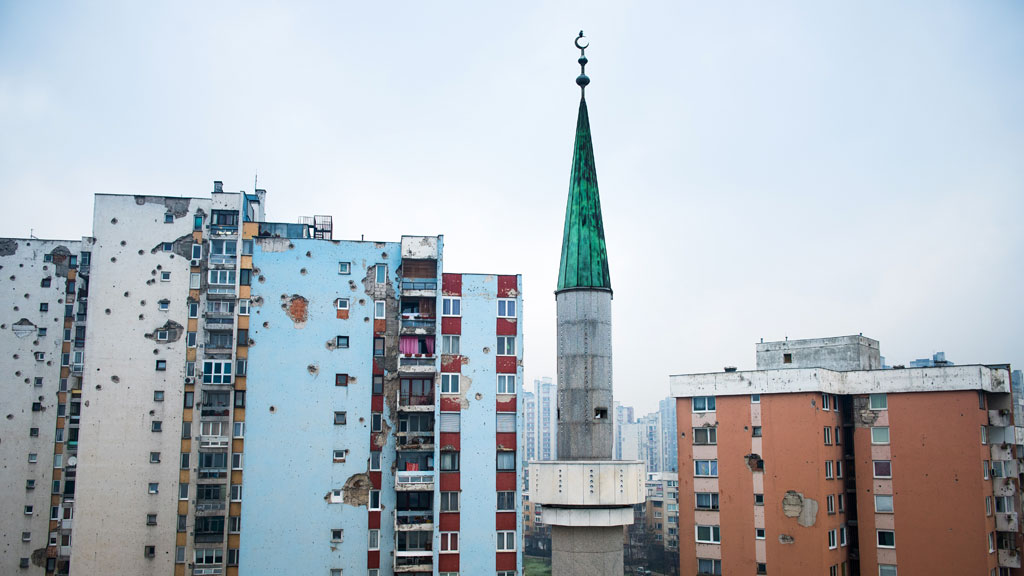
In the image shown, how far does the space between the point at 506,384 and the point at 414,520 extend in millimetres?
8999

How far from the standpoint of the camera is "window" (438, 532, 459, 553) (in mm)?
42906

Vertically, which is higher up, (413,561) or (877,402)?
(877,402)

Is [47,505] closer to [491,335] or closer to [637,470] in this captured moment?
[491,335]

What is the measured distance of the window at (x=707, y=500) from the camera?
45.4 m

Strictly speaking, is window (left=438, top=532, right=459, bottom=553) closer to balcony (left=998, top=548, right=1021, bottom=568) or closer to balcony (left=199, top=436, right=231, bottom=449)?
balcony (left=199, top=436, right=231, bottom=449)

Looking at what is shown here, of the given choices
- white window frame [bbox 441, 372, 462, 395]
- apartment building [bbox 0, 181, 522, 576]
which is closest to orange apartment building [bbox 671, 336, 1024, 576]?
apartment building [bbox 0, 181, 522, 576]

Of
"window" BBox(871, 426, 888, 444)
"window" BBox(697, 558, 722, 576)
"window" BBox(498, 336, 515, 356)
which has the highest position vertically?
"window" BBox(498, 336, 515, 356)

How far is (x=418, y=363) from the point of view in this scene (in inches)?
1751

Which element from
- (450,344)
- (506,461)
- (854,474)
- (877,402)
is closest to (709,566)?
(854,474)

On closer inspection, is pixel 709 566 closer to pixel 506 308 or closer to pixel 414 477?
pixel 414 477

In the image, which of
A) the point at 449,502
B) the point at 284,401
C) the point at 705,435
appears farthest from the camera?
the point at 705,435

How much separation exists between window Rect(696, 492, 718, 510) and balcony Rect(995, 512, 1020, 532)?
1476 centimetres

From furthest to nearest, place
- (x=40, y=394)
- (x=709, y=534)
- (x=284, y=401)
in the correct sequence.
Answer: (x=40, y=394) → (x=709, y=534) → (x=284, y=401)

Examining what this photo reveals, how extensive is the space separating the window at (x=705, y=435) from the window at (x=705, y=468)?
1139 millimetres
